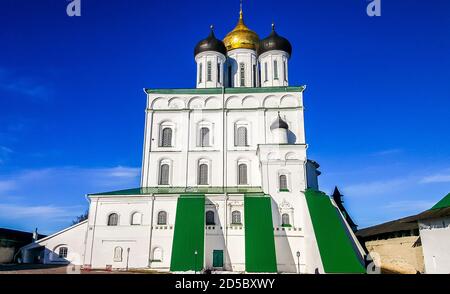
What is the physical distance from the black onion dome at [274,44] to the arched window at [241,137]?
288 inches

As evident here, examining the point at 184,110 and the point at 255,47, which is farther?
the point at 255,47

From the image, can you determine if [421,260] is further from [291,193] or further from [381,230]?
[291,193]

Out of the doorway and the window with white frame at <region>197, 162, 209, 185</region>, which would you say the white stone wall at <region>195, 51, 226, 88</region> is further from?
the doorway

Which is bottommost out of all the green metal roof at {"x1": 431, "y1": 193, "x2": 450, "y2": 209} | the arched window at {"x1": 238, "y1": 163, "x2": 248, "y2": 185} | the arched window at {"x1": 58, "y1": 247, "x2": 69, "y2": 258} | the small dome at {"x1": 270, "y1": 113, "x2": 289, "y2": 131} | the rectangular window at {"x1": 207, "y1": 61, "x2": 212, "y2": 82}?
the arched window at {"x1": 58, "y1": 247, "x2": 69, "y2": 258}

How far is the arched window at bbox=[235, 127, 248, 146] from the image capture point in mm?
26125

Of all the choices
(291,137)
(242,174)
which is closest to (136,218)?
(242,174)

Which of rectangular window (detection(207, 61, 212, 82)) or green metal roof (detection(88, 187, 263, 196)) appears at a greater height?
rectangular window (detection(207, 61, 212, 82))

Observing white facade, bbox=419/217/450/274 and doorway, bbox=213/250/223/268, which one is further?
doorway, bbox=213/250/223/268

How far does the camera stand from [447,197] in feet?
68.0

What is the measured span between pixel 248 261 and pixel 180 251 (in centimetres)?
375

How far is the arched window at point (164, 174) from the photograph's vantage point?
25334mm

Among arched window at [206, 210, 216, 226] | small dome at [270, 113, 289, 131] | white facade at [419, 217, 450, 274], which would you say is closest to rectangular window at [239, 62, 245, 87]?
small dome at [270, 113, 289, 131]

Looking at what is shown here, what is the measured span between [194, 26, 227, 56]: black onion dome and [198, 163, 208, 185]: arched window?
9.81 meters
